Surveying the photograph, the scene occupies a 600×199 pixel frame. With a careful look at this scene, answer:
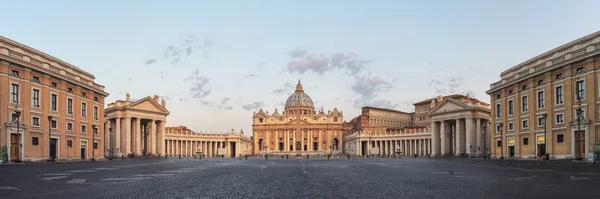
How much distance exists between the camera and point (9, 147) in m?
49.7

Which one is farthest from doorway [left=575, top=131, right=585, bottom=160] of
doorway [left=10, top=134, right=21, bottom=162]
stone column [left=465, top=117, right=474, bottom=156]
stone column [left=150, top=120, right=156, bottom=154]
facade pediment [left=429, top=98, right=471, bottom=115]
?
stone column [left=150, top=120, right=156, bottom=154]

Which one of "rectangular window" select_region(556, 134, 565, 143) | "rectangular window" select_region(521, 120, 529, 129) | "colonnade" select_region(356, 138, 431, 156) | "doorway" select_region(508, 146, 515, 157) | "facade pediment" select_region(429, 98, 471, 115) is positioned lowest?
"colonnade" select_region(356, 138, 431, 156)

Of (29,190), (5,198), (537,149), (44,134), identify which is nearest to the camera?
(5,198)

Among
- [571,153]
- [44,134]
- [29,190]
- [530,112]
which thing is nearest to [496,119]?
[530,112]

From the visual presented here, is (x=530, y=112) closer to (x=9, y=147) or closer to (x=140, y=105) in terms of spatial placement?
(x=9, y=147)

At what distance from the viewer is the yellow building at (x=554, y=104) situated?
4866 cm

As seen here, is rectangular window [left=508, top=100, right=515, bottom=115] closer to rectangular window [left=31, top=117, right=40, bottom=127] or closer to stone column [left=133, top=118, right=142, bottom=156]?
rectangular window [left=31, top=117, right=40, bottom=127]

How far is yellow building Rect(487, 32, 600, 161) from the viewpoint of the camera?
48.7 meters

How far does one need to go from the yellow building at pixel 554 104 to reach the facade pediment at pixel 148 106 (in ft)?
217

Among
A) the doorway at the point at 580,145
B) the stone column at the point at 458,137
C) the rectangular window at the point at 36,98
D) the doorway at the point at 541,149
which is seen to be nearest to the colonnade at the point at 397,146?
the stone column at the point at 458,137

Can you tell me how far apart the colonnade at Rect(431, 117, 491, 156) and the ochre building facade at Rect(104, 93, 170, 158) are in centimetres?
5613

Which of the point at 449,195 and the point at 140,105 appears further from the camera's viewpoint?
the point at 140,105

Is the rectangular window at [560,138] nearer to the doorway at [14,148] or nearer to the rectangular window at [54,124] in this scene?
the doorway at [14,148]

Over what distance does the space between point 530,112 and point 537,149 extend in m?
4.31
